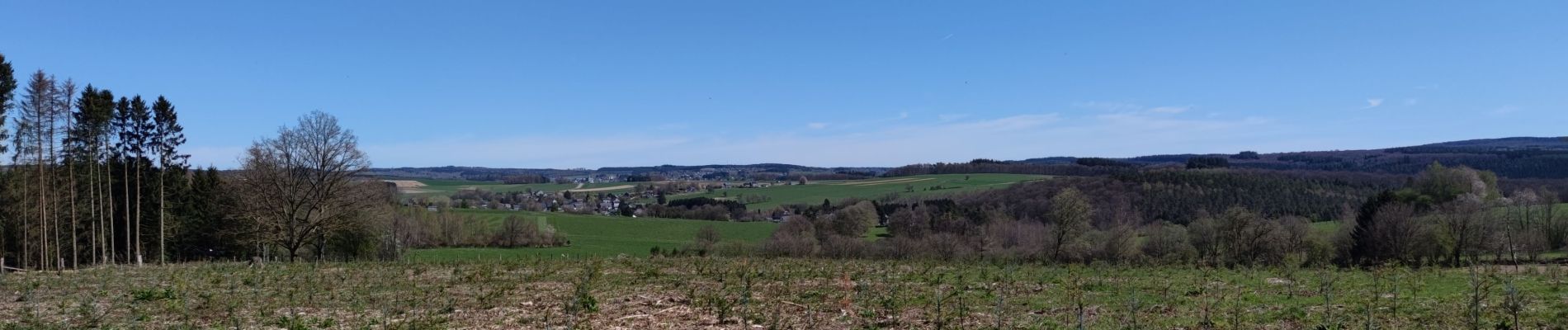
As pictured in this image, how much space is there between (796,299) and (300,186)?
106ft

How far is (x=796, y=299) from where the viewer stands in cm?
1446

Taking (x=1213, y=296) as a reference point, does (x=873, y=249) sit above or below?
below

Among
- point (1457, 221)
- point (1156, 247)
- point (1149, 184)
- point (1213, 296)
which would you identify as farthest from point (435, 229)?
point (1149, 184)

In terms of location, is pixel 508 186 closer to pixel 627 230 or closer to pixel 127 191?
pixel 627 230

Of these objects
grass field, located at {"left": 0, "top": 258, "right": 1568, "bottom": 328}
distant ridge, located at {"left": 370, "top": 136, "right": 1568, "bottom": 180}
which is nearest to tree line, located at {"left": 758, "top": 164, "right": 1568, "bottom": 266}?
grass field, located at {"left": 0, "top": 258, "right": 1568, "bottom": 328}

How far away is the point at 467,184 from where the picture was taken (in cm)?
16275

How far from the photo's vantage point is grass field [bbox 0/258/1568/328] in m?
11.4

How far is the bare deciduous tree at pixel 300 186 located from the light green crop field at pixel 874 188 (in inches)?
3078

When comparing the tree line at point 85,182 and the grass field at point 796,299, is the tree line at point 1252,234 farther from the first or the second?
the tree line at point 85,182

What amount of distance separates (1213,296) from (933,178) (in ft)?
426

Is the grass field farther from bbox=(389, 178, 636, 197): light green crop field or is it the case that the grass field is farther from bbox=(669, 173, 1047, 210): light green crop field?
bbox=(389, 178, 636, 197): light green crop field

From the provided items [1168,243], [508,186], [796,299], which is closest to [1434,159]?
[1168,243]

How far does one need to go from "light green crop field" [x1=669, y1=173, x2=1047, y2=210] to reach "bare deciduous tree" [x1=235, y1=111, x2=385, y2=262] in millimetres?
78170

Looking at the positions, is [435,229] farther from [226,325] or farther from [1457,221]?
[1457,221]
